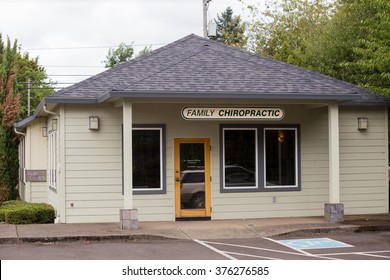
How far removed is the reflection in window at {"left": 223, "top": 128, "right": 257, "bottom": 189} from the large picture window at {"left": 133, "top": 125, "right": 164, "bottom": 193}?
1672 mm

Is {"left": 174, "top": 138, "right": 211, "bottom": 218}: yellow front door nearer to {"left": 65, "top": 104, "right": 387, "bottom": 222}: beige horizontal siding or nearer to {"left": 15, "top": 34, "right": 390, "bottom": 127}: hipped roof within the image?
{"left": 65, "top": 104, "right": 387, "bottom": 222}: beige horizontal siding

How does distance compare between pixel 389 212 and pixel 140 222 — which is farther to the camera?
pixel 389 212

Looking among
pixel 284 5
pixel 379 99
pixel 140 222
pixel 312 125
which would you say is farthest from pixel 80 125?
pixel 284 5

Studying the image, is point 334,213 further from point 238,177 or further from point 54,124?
point 54,124

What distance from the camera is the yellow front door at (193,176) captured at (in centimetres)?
1678

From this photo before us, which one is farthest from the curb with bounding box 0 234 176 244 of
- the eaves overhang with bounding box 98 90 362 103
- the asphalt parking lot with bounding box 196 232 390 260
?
the eaves overhang with bounding box 98 90 362 103

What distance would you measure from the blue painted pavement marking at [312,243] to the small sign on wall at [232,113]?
3.37m

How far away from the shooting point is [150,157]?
16641 mm

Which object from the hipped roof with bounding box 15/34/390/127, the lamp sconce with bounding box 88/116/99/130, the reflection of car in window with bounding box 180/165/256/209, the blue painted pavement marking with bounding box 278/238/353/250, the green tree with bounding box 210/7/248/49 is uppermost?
the green tree with bounding box 210/7/248/49

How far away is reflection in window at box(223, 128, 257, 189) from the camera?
1702cm

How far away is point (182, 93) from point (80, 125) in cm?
296

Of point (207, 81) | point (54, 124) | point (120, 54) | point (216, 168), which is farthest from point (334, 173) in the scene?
point (120, 54)

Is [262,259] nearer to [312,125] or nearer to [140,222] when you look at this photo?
[140,222]

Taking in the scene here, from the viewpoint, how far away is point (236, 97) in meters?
15.2
